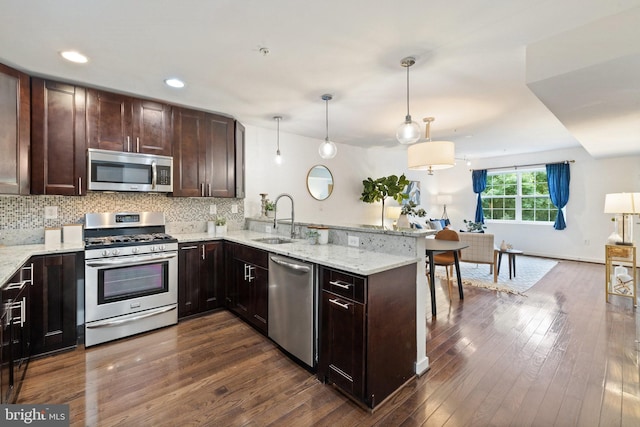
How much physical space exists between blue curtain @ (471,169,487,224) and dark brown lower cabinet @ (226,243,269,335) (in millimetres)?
6798

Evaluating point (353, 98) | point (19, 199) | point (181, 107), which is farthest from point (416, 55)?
point (19, 199)

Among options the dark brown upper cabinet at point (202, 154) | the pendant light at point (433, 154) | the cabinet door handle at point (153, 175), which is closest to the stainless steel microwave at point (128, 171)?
the cabinet door handle at point (153, 175)

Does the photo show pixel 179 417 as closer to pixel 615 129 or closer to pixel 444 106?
pixel 444 106

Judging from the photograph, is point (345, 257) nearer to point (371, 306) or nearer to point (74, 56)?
point (371, 306)

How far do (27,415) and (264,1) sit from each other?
108 inches

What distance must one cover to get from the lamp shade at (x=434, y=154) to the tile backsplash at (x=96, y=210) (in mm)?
2566

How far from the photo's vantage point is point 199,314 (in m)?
3.27

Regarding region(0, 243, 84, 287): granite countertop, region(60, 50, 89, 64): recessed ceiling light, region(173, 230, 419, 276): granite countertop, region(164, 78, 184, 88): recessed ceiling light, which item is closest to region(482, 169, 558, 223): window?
region(173, 230, 419, 276): granite countertop

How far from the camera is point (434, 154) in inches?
136

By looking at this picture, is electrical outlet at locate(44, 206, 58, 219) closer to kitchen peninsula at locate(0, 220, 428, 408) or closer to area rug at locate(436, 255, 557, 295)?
kitchen peninsula at locate(0, 220, 428, 408)

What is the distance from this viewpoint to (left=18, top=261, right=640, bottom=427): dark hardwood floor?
1742mm

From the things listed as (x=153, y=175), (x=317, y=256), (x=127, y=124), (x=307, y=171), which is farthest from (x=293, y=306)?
(x=307, y=171)

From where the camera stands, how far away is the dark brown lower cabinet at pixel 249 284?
2708 mm

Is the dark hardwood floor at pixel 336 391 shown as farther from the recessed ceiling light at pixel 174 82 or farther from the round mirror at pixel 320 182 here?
the round mirror at pixel 320 182
